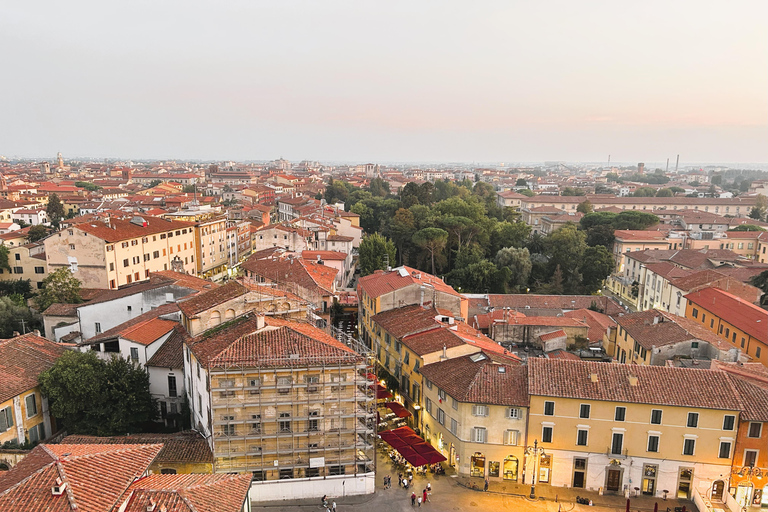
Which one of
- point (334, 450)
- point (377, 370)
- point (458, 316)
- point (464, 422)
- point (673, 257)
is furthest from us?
point (673, 257)

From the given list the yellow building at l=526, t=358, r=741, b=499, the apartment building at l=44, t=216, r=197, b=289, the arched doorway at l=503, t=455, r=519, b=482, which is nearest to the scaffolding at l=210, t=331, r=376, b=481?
the arched doorway at l=503, t=455, r=519, b=482

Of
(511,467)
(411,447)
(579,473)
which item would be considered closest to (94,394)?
(411,447)

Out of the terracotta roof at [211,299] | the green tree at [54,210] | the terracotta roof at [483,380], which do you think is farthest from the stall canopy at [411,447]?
the green tree at [54,210]

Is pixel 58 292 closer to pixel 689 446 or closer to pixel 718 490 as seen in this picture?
pixel 689 446

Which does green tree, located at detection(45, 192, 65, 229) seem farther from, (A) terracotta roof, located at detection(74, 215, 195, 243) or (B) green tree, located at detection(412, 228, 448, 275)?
(B) green tree, located at detection(412, 228, 448, 275)

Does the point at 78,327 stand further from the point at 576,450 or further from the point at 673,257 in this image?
the point at 673,257

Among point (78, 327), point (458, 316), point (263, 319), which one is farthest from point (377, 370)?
point (78, 327)

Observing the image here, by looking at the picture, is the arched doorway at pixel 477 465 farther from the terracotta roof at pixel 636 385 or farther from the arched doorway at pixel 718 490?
the arched doorway at pixel 718 490
